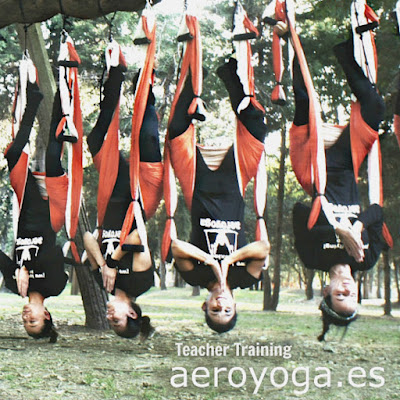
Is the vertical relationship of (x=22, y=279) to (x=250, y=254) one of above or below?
below

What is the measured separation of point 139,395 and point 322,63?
464cm

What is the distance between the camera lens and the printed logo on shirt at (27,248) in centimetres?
474

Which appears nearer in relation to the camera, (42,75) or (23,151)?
(23,151)

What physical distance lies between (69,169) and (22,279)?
35.5 inches

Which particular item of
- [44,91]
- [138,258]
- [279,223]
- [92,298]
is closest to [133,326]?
[138,258]

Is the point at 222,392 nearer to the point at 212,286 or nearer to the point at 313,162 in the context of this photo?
the point at 212,286

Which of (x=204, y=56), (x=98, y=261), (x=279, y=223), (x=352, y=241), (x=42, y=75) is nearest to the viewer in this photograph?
(x=352, y=241)

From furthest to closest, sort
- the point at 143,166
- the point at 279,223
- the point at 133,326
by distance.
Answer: the point at 279,223 → the point at 133,326 → the point at 143,166

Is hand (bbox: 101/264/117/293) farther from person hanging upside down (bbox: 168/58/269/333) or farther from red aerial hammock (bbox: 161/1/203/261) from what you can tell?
person hanging upside down (bbox: 168/58/269/333)

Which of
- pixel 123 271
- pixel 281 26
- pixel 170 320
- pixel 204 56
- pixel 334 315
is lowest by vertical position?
pixel 170 320

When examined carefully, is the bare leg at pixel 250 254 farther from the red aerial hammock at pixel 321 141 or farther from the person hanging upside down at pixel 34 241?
the person hanging upside down at pixel 34 241

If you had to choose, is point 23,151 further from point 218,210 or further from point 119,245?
point 218,210

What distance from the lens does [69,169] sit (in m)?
4.77

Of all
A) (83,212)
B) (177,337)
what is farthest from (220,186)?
(177,337)
